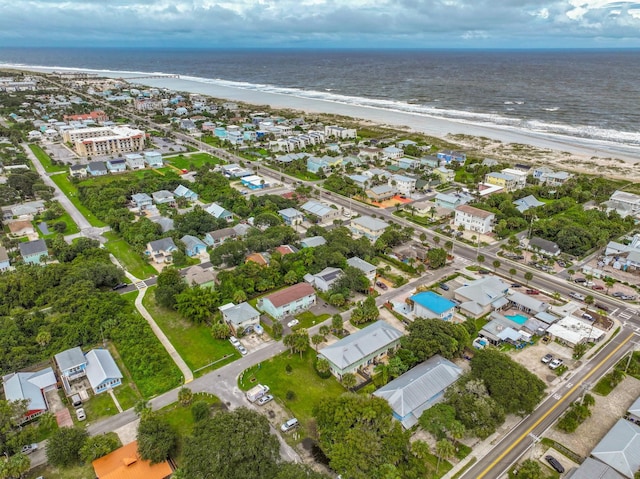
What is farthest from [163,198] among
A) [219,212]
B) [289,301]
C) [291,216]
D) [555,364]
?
[555,364]

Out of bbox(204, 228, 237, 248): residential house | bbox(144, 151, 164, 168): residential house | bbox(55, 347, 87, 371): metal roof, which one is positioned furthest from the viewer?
bbox(144, 151, 164, 168): residential house

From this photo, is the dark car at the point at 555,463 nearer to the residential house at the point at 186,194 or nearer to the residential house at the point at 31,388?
the residential house at the point at 31,388

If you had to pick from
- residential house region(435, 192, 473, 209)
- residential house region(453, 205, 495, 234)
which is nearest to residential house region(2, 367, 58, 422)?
residential house region(453, 205, 495, 234)

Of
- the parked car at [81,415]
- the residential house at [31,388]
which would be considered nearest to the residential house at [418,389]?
the parked car at [81,415]

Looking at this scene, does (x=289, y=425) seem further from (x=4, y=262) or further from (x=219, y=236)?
(x=4, y=262)

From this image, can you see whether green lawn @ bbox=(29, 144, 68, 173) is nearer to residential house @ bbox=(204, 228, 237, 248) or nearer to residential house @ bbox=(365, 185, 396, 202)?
residential house @ bbox=(204, 228, 237, 248)
